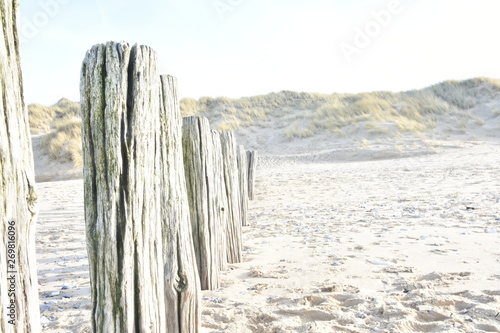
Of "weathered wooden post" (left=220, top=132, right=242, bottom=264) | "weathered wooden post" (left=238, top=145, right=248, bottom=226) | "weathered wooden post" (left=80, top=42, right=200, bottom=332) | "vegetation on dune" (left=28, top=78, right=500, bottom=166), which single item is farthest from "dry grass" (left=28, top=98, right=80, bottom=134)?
"weathered wooden post" (left=80, top=42, right=200, bottom=332)

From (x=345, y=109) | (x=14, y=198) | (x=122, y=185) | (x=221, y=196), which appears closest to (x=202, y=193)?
(x=221, y=196)

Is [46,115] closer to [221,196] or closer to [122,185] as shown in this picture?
[221,196]

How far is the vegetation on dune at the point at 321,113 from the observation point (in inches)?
860

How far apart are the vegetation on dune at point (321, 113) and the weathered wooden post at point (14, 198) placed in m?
18.7

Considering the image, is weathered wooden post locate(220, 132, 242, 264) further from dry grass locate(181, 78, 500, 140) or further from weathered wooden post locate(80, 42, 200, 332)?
dry grass locate(181, 78, 500, 140)

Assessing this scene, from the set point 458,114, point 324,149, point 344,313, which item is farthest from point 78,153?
point 458,114

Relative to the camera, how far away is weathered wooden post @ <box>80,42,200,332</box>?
6.19 ft

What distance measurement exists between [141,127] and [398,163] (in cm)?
1488

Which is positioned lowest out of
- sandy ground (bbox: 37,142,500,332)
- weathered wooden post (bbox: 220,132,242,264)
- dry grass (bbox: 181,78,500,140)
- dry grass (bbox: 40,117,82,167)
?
sandy ground (bbox: 37,142,500,332)

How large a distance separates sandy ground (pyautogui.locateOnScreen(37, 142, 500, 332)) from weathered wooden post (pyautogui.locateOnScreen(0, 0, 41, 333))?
1.73 m

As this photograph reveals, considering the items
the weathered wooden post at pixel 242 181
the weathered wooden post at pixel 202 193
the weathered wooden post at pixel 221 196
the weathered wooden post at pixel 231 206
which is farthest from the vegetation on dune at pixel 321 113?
the weathered wooden post at pixel 202 193

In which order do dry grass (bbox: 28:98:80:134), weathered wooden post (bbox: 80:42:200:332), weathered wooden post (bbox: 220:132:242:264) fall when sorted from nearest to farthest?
1. weathered wooden post (bbox: 80:42:200:332)
2. weathered wooden post (bbox: 220:132:242:264)
3. dry grass (bbox: 28:98:80:134)

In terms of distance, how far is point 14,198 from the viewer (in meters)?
1.39

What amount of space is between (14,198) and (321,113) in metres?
25.1
